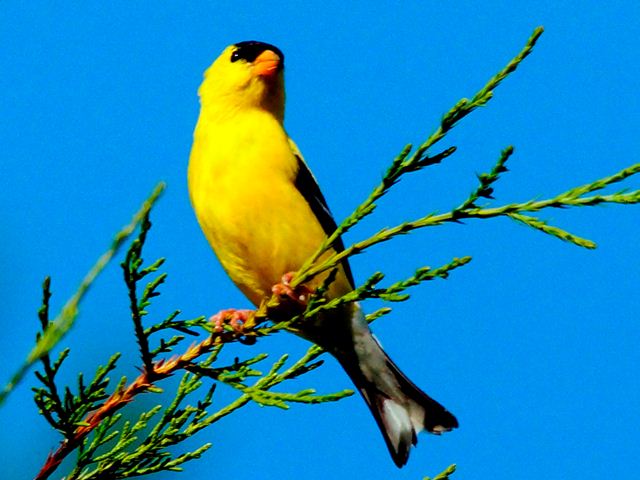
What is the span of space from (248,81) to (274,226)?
101 centimetres

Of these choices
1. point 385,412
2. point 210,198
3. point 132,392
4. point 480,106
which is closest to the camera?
point 480,106

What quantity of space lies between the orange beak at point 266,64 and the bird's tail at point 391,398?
1285 millimetres

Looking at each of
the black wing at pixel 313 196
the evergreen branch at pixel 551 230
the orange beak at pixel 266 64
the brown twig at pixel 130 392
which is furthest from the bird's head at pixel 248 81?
the evergreen branch at pixel 551 230

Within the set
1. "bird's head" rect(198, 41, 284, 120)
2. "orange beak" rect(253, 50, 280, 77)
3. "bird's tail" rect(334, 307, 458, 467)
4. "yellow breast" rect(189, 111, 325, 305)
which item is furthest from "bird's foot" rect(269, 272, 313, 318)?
"orange beak" rect(253, 50, 280, 77)

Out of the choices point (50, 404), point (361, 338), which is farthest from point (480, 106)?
point (361, 338)

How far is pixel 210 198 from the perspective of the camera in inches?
152

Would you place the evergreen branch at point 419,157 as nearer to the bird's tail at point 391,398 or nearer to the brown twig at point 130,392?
the brown twig at point 130,392

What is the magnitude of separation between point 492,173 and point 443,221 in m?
0.19

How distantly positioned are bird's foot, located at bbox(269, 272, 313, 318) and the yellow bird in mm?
176

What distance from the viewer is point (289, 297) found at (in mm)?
3232

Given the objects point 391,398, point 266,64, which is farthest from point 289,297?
point 266,64

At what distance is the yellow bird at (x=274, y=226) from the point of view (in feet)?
12.7

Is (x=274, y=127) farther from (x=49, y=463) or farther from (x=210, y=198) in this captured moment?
(x=49, y=463)

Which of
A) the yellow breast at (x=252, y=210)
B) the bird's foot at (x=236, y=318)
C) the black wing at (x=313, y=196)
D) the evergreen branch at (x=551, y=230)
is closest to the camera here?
the evergreen branch at (x=551, y=230)
